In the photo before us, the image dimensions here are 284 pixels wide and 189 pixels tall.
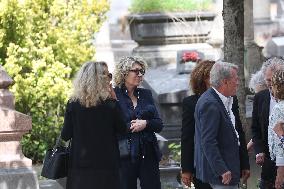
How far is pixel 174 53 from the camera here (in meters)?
18.7

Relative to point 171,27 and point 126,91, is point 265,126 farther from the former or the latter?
point 171,27

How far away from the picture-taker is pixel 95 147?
8961mm

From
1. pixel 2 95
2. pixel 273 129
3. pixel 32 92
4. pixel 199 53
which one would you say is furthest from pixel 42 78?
pixel 273 129

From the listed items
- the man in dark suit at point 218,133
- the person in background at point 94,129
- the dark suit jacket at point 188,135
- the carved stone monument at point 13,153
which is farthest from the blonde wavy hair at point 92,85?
the carved stone monument at point 13,153

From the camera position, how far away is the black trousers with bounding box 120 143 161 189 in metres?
9.52

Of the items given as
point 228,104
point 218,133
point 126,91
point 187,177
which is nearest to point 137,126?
point 126,91

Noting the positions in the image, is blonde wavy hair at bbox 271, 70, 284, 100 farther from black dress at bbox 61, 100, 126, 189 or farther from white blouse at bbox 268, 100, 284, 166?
black dress at bbox 61, 100, 126, 189

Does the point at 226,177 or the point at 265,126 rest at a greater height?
the point at 265,126

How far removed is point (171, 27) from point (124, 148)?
9.03 metres

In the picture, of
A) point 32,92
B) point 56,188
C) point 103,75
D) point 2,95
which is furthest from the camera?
point 32,92

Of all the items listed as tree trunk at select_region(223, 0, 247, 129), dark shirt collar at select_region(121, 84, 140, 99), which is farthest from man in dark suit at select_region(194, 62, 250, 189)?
tree trunk at select_region(223, 0, 247, 129)

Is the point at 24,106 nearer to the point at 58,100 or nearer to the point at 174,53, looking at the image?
the point at 58,100

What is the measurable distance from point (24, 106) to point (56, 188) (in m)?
3.67

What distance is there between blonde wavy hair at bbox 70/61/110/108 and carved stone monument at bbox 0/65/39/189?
222cm
